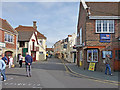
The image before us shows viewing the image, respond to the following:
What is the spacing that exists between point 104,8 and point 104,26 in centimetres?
262

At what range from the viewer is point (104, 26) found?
15.3 metres

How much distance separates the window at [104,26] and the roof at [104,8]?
863 mm

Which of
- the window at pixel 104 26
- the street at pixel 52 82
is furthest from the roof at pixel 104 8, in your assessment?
the street at pixel 52 82

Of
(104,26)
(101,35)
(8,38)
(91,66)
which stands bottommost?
(91,66)

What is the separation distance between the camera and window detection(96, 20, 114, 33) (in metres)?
15.2

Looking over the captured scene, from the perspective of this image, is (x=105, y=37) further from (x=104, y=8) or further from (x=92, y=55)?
(x=104, y=8)

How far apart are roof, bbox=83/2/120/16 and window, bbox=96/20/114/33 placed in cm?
86

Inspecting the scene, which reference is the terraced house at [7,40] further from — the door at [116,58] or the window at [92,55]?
the door at [116,58]

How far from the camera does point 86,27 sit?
15.3 metres

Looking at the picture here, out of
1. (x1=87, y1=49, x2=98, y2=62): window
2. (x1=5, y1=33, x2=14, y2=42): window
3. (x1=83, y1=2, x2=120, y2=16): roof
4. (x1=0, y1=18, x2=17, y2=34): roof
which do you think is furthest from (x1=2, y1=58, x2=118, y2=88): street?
(x1=0, y1=18, x2=17, y2=34): roof

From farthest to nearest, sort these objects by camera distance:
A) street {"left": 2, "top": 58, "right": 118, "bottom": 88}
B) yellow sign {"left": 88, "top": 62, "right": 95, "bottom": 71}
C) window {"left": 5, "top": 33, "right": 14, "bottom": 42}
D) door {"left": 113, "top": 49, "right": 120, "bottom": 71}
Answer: window {"left": 5, "top": 33, "right": 14, "bottom": 42} < yellow sign {"left": 88, "top": 62, "right": 95, "bottom": 71} < door {"left": 113, "top": 49, "right": 120, "bottom": 71} < street {"left": 2, "top": 58, "right": 118, "bottom": 88}

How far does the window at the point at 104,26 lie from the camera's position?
49.8 feet

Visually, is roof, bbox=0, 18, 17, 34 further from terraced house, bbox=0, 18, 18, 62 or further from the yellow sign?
the yellow sign

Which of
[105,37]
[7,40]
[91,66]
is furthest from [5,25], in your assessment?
[105,37]
